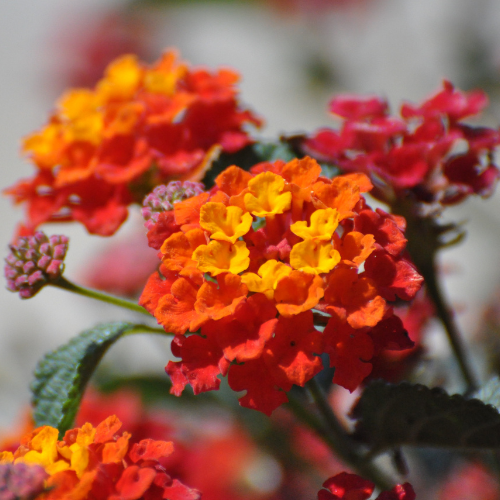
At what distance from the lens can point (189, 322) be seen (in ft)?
1.33

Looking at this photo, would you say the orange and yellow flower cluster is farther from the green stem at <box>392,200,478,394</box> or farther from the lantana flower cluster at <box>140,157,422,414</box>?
the green stem at <box>392,200,478,394</box>

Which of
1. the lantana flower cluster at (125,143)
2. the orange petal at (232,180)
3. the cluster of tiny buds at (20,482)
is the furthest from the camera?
the lantana flower cluster at (125,143)

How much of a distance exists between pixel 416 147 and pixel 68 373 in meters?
0.33

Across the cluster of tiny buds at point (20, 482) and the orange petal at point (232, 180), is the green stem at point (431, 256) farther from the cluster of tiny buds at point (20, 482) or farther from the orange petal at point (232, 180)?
the cluster of tiny buds at point (20, 482)

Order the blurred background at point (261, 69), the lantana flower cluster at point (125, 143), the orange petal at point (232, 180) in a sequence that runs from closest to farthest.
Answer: the orange petal at point (232, 180), the lantana flower cluster at point (125, 143), the blurred background at point (261, 69)

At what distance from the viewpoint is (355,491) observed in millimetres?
407

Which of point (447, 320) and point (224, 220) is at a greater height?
point (224, 220)

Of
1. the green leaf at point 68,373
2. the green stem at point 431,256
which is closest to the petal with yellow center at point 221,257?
the green leaf at point 68,373

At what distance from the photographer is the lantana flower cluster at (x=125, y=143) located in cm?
57

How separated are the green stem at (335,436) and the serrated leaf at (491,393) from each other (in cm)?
11

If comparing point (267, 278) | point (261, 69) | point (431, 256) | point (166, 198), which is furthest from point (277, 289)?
point (261, 69)

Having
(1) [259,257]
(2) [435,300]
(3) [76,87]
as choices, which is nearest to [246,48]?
(3) [76,87]

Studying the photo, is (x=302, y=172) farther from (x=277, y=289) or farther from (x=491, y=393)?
(x=491, y=393)

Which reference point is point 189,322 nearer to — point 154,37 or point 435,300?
point 435,300
